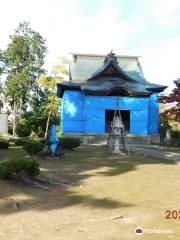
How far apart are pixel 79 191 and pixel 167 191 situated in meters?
2.39

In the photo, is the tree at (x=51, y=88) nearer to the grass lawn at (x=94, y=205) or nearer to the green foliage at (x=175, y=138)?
the green foliage at (x=175, y=138)

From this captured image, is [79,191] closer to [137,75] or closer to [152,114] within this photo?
[152,114]

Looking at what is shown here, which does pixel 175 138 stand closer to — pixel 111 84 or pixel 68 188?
pixel 111 84

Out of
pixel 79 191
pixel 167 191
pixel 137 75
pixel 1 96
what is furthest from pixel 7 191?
pixel 1 96

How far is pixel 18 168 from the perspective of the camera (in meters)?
10.8

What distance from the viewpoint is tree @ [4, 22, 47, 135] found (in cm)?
5244

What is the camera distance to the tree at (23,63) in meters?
52.4

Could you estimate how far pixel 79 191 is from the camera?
10.5 m

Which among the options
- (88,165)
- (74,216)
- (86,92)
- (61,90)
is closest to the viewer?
(74,216)

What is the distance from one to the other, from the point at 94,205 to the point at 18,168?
2.84 m

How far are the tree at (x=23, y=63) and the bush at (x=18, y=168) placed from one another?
1648 inches

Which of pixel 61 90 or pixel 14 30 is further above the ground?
pixel 14 30

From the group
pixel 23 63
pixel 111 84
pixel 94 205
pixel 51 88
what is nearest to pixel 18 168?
pixel 94 205

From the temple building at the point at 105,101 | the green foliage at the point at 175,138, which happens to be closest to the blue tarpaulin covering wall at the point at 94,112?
the temple building at the point at 105,101
